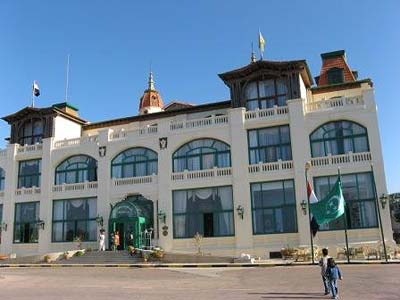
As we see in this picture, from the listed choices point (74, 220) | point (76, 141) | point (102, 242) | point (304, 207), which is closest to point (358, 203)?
point (304, 207)

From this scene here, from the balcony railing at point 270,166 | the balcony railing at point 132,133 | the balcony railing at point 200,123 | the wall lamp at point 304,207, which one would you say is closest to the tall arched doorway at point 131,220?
Result: the balcony railing at point 132,133

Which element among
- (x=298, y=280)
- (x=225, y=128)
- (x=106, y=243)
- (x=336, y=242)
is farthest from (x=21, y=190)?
(x=298, y=280)

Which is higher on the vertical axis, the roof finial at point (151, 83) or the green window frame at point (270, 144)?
the roof finial at point (151, 83)

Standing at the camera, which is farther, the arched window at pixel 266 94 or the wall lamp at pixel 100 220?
the wall lamp at pixel 100 220

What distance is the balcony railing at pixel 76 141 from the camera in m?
41.2

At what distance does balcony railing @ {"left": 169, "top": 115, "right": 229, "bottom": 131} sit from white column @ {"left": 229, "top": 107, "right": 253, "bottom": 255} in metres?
0.91

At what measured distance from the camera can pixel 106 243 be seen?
37.5 m

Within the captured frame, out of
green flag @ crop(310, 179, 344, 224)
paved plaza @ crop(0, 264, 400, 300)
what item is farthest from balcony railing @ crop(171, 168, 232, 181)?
paved plaza @ crop(0, 264, 400, 300)

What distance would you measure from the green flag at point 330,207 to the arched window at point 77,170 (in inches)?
824

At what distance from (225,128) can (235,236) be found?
8.44 metres

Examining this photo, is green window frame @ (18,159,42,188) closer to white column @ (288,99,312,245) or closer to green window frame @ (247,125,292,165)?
green window frame @ (247,125,292,165)

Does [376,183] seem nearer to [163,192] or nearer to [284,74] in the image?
[284,74]

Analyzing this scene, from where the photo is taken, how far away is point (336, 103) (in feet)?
112

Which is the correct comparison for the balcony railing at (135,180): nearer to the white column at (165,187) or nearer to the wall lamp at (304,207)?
the white column at (165,187)
